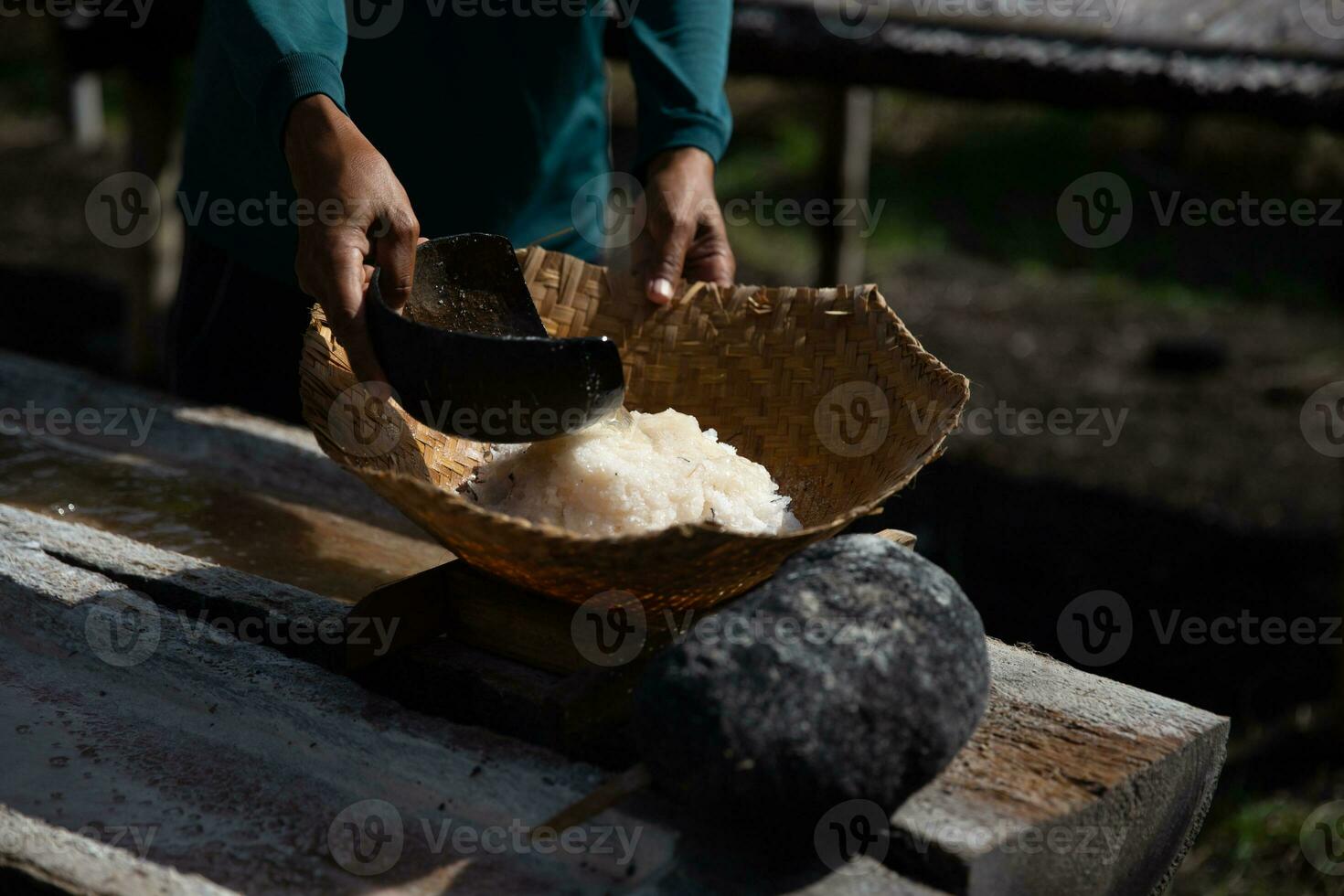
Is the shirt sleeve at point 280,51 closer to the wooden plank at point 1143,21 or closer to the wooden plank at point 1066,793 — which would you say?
the wooden plank at point 1066,793

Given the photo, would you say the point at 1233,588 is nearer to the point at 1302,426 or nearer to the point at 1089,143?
the point at 1302,426

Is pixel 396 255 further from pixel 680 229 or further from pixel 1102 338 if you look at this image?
pixel 1102 338

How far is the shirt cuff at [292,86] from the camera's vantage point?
6.74ft

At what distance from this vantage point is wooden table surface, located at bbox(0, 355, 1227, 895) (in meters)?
1.65

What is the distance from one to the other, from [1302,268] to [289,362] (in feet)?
23.7

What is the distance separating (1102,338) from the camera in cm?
743

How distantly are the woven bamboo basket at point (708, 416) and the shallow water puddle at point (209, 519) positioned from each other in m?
0.51

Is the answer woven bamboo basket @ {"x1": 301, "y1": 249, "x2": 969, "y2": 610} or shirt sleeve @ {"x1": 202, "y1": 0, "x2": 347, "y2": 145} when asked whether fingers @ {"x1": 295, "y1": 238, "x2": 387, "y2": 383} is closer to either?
woven bamboo basket @ {"x1": 301, "y1": 249, "x2": 969, "y2": 610}

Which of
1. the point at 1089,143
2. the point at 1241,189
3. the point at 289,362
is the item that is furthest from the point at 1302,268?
the point at 289,362

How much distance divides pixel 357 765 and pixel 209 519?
1139 millimetres

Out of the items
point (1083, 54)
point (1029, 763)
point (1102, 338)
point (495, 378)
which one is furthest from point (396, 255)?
point (1102, 338)

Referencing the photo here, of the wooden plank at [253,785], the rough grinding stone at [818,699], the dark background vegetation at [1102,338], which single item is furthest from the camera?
the dark background vegetation at [1102,338]

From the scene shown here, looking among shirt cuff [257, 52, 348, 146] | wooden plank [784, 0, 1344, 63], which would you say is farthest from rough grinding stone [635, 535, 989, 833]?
wooden plank [784, 0, 1344, 63]

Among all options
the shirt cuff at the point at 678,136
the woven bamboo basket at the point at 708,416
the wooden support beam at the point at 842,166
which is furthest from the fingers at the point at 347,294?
the wooden support beam at the point at 842,166
